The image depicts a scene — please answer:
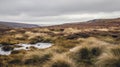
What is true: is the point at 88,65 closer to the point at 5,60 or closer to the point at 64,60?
the point at 64,60

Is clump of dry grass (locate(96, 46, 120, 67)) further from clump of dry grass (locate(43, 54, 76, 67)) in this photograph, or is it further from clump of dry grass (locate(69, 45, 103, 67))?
clump of dry grass (locate(69, 45, 103, 67))

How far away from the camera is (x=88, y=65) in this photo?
13.0m

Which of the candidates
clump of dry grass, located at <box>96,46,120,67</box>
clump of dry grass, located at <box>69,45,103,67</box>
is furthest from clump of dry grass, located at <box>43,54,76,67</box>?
clump of dry grass, located at <box>69,45,103,67</box>

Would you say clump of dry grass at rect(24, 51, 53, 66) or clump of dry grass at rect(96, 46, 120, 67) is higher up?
clump of dry grass at rect(96, 46, 120, 67)

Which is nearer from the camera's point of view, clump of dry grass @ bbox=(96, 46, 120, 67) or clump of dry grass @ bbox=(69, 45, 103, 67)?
clump of dry grass @ bbox=(96, 46, 120, 67)

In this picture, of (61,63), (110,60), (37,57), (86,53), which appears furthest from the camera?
(37,57)

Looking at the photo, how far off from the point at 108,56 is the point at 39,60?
4.27 metres

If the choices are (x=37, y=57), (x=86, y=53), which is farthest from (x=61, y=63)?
(x=37, y=57)

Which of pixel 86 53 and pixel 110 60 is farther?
pixel 86 53

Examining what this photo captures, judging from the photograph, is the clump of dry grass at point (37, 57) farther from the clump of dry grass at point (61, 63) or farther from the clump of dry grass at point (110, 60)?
the clump of dry grass at point (110, 60)

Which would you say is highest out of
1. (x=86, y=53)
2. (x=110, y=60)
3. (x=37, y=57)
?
(x=110, y=60)

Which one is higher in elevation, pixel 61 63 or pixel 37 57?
pixel 61 63

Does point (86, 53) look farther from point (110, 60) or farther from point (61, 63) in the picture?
point (110, 60)

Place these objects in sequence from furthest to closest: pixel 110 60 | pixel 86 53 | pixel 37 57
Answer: pixel 37 57
pixel 86 53
pixel 110 60
